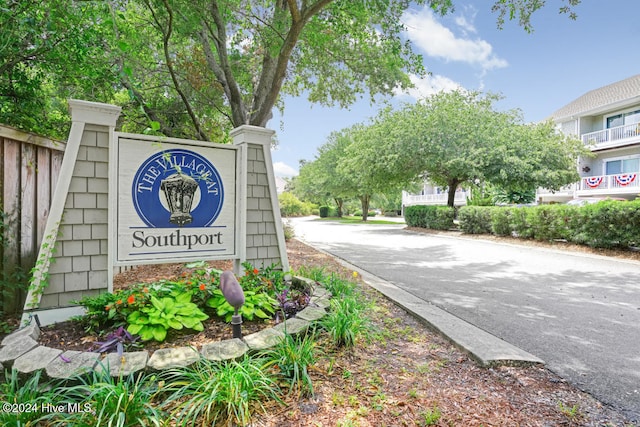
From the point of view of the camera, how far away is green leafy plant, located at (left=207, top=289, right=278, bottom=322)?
280cm

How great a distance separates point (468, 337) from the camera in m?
2.89

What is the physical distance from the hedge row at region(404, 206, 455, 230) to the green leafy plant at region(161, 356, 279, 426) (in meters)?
14.6

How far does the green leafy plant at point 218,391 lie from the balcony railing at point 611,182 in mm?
22768

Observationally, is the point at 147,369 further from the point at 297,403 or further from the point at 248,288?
the point at 248,288

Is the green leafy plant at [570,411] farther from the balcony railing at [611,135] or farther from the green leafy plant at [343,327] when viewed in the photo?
the balcony railing at [611,135]

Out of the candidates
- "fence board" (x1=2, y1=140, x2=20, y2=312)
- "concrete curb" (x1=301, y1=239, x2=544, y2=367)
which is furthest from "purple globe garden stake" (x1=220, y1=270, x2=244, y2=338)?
"fence board" (x1=2, y1=140, x2=20, y2=312)

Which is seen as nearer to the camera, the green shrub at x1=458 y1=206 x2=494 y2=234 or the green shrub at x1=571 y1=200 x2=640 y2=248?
the green shrub at x1=571 y1=200 x2=640 y2=248

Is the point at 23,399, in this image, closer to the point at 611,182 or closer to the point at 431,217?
the point at 431,217

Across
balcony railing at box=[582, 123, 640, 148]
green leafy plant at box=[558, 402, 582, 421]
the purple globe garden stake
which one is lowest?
green leafy plant at box=[558, 402, 582, 421]

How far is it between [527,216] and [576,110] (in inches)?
651

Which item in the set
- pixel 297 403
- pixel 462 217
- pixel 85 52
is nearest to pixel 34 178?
pixel 85 52

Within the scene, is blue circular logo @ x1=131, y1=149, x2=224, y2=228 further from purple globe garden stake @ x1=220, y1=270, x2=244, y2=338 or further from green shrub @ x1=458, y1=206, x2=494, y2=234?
green shrub @ x1=458, y1=206, x2=494, y2=234

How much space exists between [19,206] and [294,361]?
3.07m

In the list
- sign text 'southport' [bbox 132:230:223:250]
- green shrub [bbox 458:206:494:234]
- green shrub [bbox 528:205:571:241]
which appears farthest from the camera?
green shrub [bbox 458:206:494:234]
